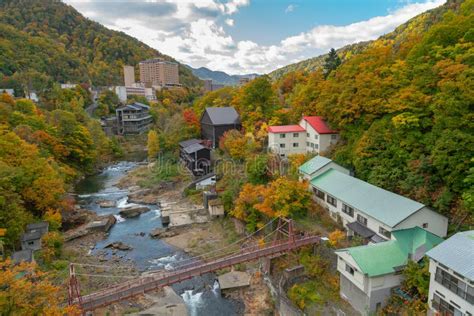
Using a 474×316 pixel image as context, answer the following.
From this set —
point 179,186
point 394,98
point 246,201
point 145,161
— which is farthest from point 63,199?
point 394,98

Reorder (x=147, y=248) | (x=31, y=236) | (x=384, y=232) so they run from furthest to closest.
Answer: (x=147, y=248) < (x=31, y=236) < (x=384, y=232)

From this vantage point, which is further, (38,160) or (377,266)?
(38,160)

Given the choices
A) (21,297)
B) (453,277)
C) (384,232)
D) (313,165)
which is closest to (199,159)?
(313,165)

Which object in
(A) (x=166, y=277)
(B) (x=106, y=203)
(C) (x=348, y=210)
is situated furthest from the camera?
(B) (x=106, y=203)

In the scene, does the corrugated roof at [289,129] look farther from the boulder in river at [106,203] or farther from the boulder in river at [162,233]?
the boulder in river at [106,203]

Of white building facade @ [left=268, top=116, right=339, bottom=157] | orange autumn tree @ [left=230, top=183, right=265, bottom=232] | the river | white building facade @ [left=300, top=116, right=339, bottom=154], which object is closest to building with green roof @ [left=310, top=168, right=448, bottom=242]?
orange autumn tree @ [left=230, top=183, right=265, bottom=232]

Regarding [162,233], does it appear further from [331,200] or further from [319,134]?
[319,134]
